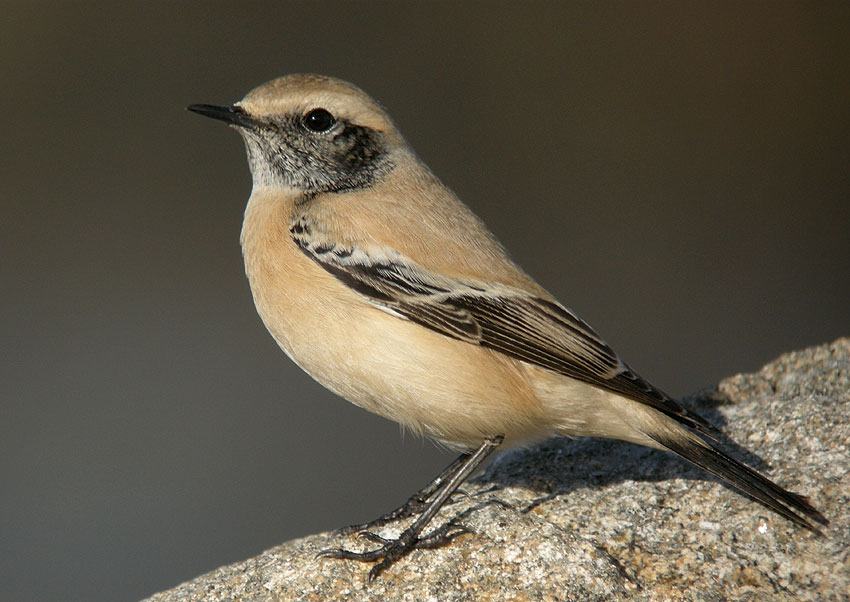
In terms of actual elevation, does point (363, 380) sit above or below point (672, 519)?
above

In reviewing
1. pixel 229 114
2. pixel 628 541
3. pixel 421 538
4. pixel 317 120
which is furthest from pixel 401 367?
pixel 229 114

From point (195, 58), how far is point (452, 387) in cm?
740

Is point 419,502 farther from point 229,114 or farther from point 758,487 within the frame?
point 229,114

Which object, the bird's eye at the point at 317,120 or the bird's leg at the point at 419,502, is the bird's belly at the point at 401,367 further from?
the bird's eye at the point at 317,120

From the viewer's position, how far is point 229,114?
15.3ft

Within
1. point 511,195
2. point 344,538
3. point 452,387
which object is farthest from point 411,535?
point 511,195

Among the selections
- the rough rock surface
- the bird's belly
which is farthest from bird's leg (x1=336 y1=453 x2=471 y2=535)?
the bird's belly

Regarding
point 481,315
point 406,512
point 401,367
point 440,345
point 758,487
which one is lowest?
point 406,512

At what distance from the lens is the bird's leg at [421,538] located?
3766 millimetres

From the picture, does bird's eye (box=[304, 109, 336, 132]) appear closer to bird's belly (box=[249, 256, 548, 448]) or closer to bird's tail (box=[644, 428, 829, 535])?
bird's belly (box=[249, 256, 548, 448])

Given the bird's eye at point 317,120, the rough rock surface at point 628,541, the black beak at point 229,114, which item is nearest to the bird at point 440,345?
the rough rock surface at point 628,541

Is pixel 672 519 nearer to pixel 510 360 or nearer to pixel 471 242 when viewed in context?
pixel 510 360

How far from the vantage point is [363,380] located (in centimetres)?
390

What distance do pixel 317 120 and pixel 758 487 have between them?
2.80 meters
